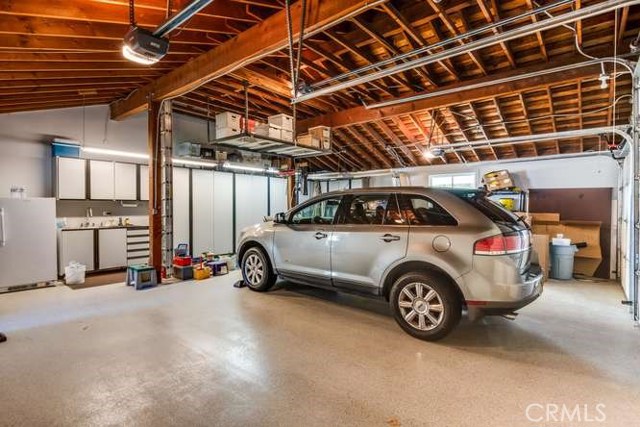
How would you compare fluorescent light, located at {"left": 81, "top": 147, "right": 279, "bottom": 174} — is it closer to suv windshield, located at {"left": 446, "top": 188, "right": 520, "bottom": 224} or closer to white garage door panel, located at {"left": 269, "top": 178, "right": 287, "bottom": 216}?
white garage door panel, located at {"left": 269, "top": 178, "right": 287, "bottom": 216}

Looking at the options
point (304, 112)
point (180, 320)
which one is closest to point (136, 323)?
point (180, 320)

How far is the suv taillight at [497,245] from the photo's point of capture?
2.95 meters

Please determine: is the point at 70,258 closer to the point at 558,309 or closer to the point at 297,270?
the point at 297,270

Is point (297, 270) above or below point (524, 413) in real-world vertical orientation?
above

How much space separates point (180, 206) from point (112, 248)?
1.84 m

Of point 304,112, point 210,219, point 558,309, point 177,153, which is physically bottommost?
point 558,309

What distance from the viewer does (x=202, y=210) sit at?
27.9ft

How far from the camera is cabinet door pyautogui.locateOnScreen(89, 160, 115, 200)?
6590mm

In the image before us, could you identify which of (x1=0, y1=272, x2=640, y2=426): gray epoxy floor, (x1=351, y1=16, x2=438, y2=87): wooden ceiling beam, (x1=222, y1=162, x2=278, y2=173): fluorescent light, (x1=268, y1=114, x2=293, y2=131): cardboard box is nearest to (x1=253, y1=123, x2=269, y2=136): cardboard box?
(x1=268, y1=114, x2=293, y2=131): cardboard box

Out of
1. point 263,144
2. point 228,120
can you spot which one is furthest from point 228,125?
point 263,144

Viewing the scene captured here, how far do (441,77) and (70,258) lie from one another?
777 cm

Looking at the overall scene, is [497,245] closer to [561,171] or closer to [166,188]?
[166,188]

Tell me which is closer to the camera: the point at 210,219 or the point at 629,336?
the point at 629,336

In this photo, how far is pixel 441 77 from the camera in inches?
233
